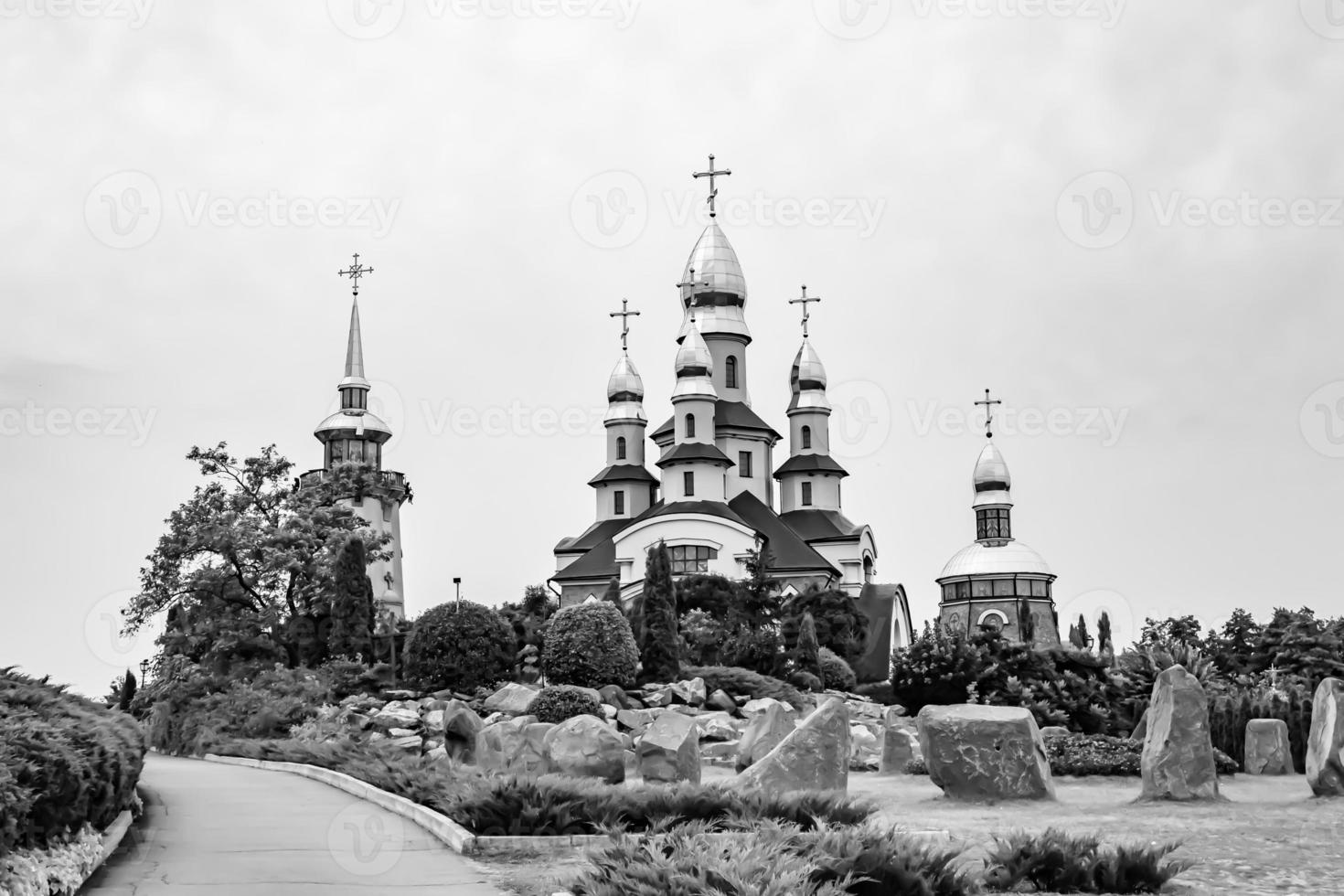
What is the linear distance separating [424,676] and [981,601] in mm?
36796

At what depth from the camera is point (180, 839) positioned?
12242mm

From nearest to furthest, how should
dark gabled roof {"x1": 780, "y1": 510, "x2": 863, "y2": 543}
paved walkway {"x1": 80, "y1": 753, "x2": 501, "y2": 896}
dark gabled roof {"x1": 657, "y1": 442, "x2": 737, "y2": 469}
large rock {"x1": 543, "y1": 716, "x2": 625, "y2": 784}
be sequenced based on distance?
paved walkway {"x1": 80, "y1": 753, "x2": 501, "y2": 896}, large rock {"x1": 543, "y1": 716, "x2": 625, "y2": 784}, dark gabled roof {"x1": 657, "y1": 442, "x2": 737, "y2": 469}, dark gabled roof {"x1": 780, "y1": 510, "x2": 863, "y2": 543}

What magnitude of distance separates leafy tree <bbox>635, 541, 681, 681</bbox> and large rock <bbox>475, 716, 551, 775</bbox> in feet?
44.0

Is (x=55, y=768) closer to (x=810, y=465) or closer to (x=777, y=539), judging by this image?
(x=777, y=539)

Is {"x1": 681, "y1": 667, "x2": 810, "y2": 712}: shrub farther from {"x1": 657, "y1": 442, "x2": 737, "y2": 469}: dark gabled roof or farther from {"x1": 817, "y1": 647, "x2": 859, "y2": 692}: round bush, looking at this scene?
{"x1": 657, "y1": 442, "x2": 737, "y2": 469}: dark gabled roof

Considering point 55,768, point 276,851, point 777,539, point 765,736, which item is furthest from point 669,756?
point 777,539

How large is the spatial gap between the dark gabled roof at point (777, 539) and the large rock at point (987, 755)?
3517 centimetres

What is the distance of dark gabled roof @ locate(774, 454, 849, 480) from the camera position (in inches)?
2459

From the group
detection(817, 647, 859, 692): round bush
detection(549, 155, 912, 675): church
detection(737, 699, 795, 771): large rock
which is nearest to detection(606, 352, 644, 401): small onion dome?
detection(549, 155, 912, 675): church

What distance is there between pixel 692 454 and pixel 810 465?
920 centimetres

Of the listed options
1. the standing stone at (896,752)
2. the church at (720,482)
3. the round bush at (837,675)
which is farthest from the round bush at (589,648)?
the church at (720,482)

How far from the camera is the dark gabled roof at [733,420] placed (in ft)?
200

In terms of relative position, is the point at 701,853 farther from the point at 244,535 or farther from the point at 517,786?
the point at 244,535

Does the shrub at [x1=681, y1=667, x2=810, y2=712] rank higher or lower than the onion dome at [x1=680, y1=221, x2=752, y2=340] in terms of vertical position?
lower
